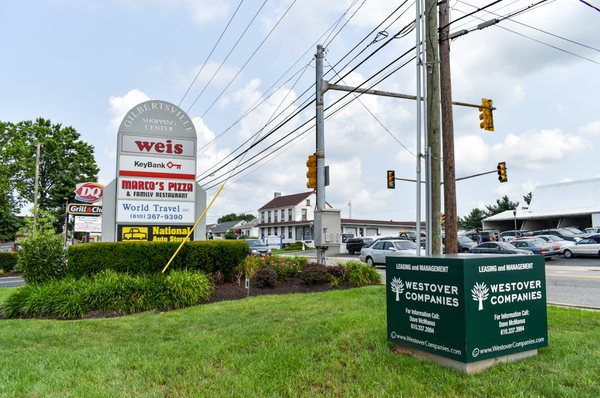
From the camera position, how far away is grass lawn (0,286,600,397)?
14.1ft

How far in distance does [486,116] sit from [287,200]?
184 feet

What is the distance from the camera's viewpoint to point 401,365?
4895mm

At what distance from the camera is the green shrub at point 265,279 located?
1202 centimetres

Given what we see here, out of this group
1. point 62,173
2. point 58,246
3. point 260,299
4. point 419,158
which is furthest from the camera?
point 62,173

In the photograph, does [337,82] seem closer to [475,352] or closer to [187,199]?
[187,199]

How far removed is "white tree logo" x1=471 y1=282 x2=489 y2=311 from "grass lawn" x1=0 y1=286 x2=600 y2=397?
2.43ft

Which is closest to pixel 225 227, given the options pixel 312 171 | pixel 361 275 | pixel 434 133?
pixel 312 171

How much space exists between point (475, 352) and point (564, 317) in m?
3.94

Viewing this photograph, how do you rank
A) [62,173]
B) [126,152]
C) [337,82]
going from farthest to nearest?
[62,173] < [337,82] < [126,152]

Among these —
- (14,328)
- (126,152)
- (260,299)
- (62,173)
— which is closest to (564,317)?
(260,299)

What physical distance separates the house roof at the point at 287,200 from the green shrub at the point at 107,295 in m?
56.8

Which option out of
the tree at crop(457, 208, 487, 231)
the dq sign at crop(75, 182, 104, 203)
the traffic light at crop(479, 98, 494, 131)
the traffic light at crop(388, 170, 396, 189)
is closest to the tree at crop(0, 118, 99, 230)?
the dq sign at crop(75, 182, 104, 203)

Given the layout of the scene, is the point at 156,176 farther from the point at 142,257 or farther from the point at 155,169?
the point at 142,257

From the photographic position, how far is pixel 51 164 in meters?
53.7
